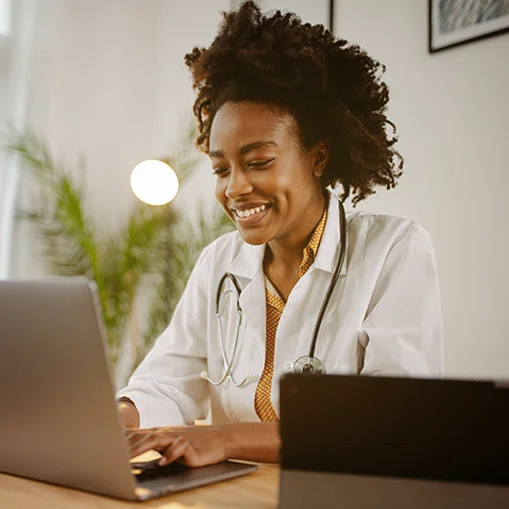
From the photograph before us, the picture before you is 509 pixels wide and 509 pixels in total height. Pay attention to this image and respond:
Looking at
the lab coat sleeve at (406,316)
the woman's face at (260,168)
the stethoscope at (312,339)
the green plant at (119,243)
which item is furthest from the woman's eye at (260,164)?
the green plant at (119,243)

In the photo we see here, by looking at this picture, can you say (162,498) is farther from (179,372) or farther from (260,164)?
(260,164)

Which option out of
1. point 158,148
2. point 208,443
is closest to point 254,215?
point 208,443

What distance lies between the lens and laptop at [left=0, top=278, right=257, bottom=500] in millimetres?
780

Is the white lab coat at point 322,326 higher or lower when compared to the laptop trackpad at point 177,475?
higher

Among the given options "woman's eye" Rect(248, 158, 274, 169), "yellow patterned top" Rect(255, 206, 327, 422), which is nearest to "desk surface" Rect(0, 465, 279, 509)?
"yellow patterned top" Rect(255, 206, 327, 422)

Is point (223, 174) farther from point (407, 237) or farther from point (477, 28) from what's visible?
point (477, 28)

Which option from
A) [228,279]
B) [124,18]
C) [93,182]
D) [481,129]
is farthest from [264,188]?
[124,18]

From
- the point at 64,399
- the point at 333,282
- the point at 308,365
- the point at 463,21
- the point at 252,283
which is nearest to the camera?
the point at 64,399

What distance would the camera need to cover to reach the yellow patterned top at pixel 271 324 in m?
1.45

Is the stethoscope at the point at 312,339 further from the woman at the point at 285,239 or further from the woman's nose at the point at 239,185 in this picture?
the woman's nose at the point at 239,185

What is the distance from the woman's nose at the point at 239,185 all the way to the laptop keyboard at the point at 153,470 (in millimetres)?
677

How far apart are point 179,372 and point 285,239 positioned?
16.1 inches

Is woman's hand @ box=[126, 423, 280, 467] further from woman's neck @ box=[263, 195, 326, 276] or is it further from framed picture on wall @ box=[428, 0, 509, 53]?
framed picture on wall @ box=[428, 0, 509, 53]

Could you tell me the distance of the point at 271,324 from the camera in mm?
1526
